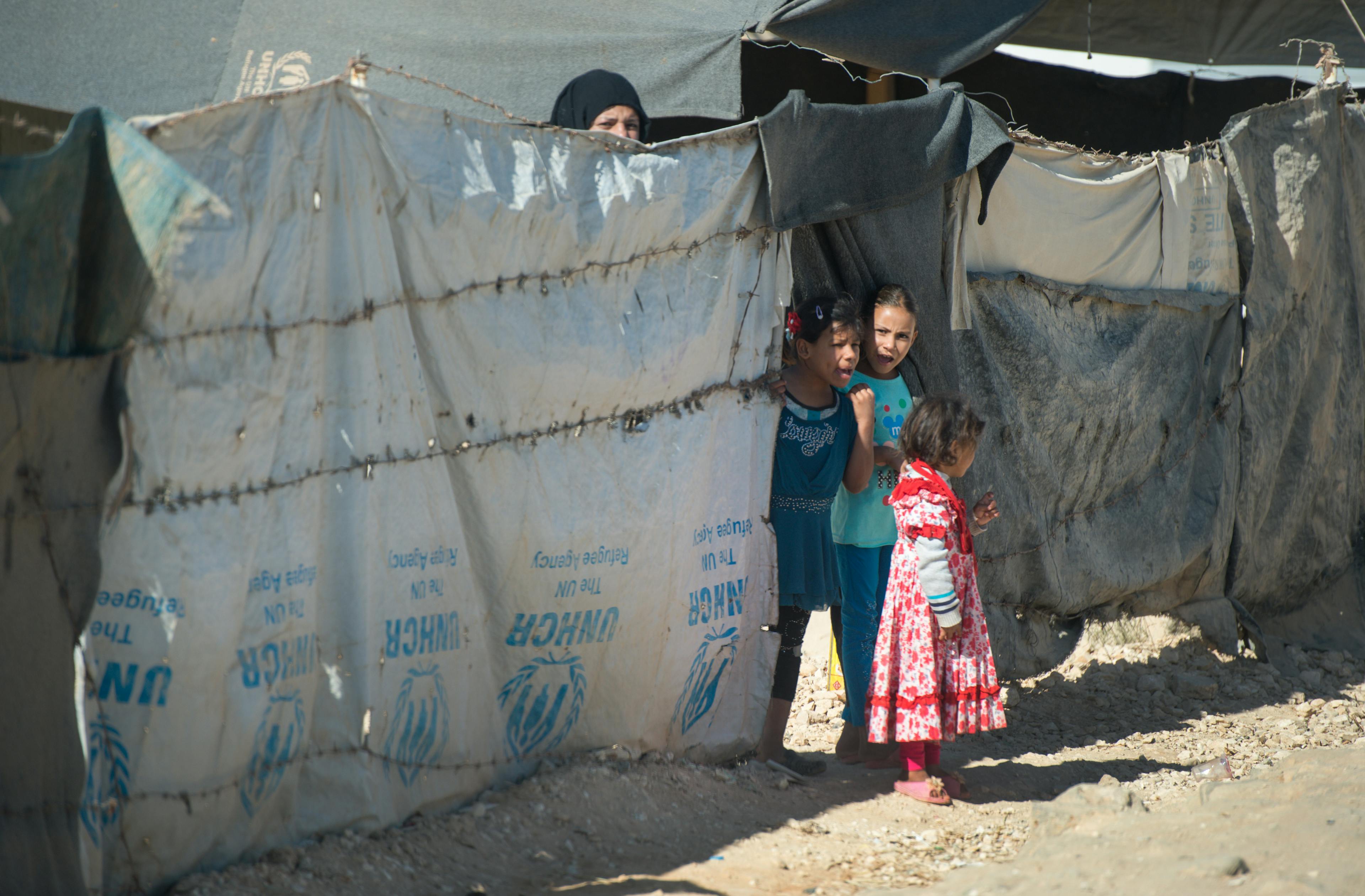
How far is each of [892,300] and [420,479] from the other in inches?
64.4

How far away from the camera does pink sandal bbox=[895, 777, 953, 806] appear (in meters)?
3.31

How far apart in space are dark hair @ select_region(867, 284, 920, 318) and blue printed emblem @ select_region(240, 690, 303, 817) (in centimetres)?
205

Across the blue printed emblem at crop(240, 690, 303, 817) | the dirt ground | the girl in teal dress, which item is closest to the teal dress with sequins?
the girl in teal dress

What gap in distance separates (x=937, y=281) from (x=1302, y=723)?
2.39 m

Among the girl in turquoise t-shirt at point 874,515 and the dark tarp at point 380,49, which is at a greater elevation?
the dark tarp at point 380,49

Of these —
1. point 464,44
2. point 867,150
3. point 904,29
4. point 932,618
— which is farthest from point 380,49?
point 932,618

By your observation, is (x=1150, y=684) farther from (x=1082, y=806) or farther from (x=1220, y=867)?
(x=1220, y=867)

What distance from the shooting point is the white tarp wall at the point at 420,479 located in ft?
7.18

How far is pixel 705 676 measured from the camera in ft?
10.7

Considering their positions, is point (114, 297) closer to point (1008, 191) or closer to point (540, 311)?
point (540, 311)

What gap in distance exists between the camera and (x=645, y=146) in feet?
9.73

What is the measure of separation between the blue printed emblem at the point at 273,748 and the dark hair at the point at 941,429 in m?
1.81

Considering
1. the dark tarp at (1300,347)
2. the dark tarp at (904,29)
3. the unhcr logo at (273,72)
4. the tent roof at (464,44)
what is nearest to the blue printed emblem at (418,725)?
the tent roof at (464,44)

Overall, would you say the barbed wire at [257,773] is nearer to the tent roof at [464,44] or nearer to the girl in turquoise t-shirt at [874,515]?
the girl in turquoise t-shirt at [874,515]
